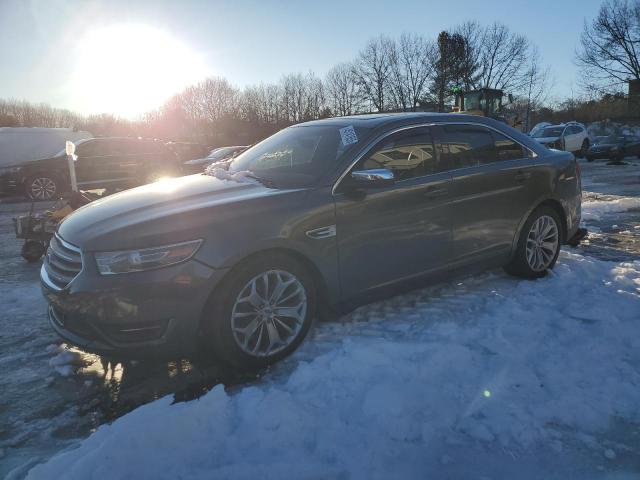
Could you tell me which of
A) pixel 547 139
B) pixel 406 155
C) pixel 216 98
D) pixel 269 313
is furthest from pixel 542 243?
pixel 216 98

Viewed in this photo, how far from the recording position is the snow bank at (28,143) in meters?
16.1

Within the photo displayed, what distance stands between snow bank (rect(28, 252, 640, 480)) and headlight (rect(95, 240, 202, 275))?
2.55 ft

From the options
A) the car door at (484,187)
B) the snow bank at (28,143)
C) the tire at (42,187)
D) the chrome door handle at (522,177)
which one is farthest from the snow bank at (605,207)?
the snow bank at (28,143)

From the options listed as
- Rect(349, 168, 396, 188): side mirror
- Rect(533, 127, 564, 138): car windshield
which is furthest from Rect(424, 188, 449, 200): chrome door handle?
Rect(533, 127, 564, 138): car windshield

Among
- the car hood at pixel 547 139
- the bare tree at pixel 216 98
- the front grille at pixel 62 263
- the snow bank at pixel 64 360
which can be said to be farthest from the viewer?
the bare tree at pixel 216 98

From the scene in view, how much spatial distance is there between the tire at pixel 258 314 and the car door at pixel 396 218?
1.17 ft

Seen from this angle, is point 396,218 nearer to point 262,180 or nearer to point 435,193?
point 435,193

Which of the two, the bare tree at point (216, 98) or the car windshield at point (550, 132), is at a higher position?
the bare tree at point (216, 98)

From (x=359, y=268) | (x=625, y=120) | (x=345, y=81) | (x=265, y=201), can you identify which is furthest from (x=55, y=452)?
(x=345, y=81)

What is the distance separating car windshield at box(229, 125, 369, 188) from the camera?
3.50 meters

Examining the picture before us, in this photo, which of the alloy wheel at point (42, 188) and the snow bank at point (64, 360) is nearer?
the snow bank at point (64, 360)

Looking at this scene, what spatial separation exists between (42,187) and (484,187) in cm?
1366

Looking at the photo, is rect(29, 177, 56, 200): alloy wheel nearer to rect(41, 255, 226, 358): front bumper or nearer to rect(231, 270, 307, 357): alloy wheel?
rect(41, 255, 226, 358): front bumper

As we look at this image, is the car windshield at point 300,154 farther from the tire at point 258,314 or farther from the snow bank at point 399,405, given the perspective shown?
the snow bank at point 399,405
